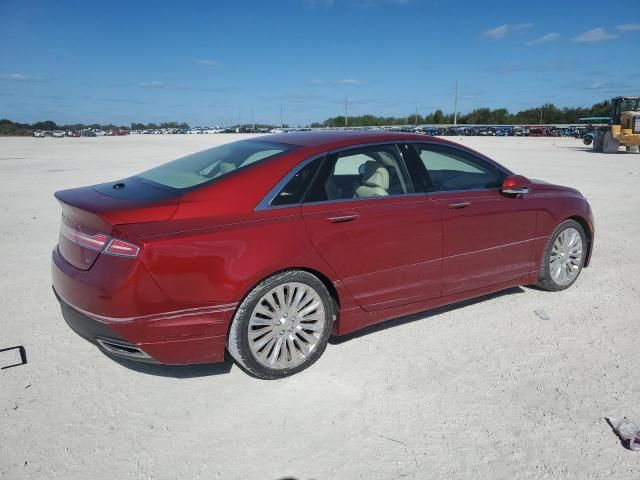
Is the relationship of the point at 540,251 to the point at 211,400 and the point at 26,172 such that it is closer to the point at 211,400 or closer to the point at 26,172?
the point at 211,400

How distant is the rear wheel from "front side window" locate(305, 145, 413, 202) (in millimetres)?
26553

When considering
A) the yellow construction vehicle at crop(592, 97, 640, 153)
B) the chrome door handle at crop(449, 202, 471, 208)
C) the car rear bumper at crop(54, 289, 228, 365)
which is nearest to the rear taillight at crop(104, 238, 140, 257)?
the car rear bumper at crop(54, 289, 228, 365)

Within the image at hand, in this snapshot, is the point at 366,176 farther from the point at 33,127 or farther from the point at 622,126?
the point at 33,127

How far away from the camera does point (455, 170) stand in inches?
170

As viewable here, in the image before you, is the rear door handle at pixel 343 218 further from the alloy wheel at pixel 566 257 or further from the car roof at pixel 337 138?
the alloy wheel at pixel 566 257

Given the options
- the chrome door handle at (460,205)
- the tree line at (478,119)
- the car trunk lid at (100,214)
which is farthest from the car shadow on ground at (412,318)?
the tree line at (478,119)

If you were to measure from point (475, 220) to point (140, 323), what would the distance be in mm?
2633

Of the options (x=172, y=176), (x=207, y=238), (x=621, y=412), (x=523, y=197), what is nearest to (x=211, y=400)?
(x=207, y=238)

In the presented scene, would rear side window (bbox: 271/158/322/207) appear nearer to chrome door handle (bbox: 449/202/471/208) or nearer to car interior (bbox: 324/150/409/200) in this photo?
car interior (bbox: 324/150/409/200)

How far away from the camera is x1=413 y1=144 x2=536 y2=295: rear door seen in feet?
13.2

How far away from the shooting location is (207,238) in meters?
2.97

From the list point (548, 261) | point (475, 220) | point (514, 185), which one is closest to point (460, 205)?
point (475, 220)

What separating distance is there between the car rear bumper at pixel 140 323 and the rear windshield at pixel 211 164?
31.6 inches

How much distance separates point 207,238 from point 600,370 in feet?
8.88
